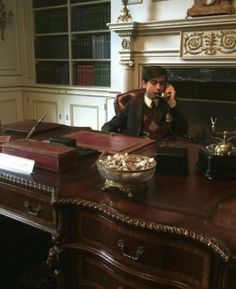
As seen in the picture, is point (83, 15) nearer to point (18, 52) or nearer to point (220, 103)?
point (18, 52)

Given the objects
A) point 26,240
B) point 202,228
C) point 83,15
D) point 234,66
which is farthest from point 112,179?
point 83,15

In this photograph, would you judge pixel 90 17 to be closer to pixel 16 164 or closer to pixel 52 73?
pixel 52 73

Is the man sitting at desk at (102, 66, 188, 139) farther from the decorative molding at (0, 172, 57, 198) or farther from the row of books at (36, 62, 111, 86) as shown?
the row of books at (36, 62, 111, 86)

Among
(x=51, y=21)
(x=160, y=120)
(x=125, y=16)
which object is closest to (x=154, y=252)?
(x=160, y=120)

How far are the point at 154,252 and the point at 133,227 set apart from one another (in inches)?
3.4

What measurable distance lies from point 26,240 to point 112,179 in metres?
1.12

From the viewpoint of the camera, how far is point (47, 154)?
122 centimetres

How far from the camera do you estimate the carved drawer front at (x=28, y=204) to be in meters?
1.12

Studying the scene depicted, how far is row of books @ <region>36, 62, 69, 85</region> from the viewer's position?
4.08m

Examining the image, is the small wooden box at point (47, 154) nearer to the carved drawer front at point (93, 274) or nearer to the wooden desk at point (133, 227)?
the wooden desk at point (133, 227)

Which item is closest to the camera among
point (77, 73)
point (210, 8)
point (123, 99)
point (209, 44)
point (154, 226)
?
point (154, 226)

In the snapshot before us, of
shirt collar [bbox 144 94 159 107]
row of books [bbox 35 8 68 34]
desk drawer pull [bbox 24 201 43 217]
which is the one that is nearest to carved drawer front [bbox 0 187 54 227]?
desk drawer pull [bbox 24 201 43 217]

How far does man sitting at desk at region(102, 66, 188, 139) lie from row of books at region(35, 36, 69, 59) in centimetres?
230

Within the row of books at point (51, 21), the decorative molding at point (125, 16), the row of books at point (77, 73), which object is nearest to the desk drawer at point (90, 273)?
the decorative molding at point (125, 16)
